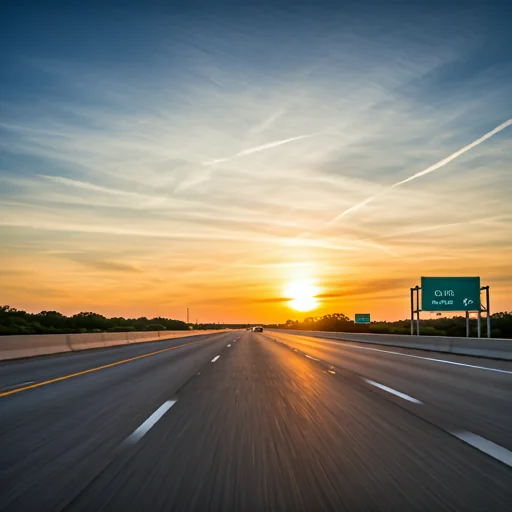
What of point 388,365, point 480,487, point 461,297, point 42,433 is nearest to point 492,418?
point 480,487

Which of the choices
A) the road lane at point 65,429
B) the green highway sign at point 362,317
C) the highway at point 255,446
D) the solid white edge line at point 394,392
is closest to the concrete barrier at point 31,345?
the road lane at point 65,429

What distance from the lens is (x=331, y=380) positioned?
46.4ft

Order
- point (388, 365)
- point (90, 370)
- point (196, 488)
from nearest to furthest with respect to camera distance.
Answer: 1. point (196, 488)
2. point (90, 370)
3. point (388, 365)

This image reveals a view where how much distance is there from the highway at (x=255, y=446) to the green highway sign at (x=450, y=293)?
2761 cm

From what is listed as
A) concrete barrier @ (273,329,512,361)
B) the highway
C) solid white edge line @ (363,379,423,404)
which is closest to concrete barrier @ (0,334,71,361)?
the highway

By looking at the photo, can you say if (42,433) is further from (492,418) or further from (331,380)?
(331,380)

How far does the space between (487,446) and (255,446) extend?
265 centimetres

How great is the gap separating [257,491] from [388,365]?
1496cm

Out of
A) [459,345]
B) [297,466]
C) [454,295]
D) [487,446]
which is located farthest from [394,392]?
[454,295]

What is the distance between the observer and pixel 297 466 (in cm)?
575

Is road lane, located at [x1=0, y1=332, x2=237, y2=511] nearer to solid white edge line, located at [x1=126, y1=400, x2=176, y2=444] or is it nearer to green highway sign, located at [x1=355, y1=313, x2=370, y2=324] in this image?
solid white edge line, located at [x1=126, y1=400, x2=176, y2=444]

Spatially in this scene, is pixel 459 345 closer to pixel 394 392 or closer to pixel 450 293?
pixel 450 293

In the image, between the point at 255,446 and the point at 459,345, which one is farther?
the point at 459,345

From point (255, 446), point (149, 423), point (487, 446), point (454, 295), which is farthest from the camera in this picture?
point (454, 295)
